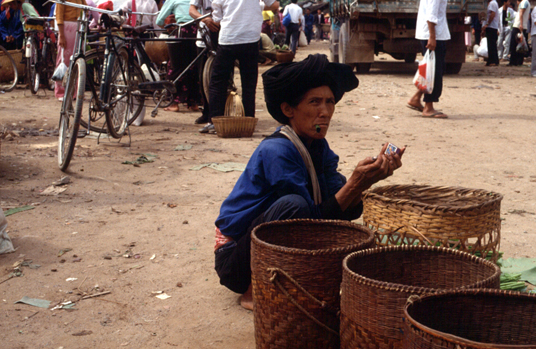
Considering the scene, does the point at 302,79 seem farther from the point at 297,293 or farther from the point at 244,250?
the point at 297,293

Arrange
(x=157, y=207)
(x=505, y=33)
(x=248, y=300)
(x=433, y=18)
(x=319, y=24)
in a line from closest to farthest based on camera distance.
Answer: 1. (x=248, y=300)
2. (x=157, y=207)
3. (x=433, y=18)
4. (x=505, y=33)
5. (x=319, y=24)

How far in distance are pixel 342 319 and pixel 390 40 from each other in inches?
458

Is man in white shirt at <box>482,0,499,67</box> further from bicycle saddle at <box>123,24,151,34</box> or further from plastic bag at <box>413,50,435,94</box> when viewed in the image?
bicycle saddle at <box>123,24,151,34</box>

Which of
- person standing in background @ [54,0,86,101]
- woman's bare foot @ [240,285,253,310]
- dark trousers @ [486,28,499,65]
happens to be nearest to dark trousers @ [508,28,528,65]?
dark trousers @ [486,28,499,65]

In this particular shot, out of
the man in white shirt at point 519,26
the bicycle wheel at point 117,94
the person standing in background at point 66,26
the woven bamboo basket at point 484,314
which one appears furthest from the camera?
the man in white shirt at point 519,26

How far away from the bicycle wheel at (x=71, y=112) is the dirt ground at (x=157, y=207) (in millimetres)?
180

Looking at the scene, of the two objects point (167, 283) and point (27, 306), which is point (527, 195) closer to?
point (167, 283)

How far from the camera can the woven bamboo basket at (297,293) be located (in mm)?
1901

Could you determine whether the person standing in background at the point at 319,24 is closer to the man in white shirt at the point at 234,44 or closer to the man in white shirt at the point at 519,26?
the man in white shirt at the point at 519,26

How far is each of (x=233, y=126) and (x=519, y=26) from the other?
38.1 ft

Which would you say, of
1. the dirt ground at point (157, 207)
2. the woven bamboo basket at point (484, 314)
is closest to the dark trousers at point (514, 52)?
the dirt ground at point (157, 207)

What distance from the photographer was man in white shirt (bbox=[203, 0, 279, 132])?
6.26 metres

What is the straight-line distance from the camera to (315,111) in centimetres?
250

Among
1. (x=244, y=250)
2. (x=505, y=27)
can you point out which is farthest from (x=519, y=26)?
(x=244, y=250)
